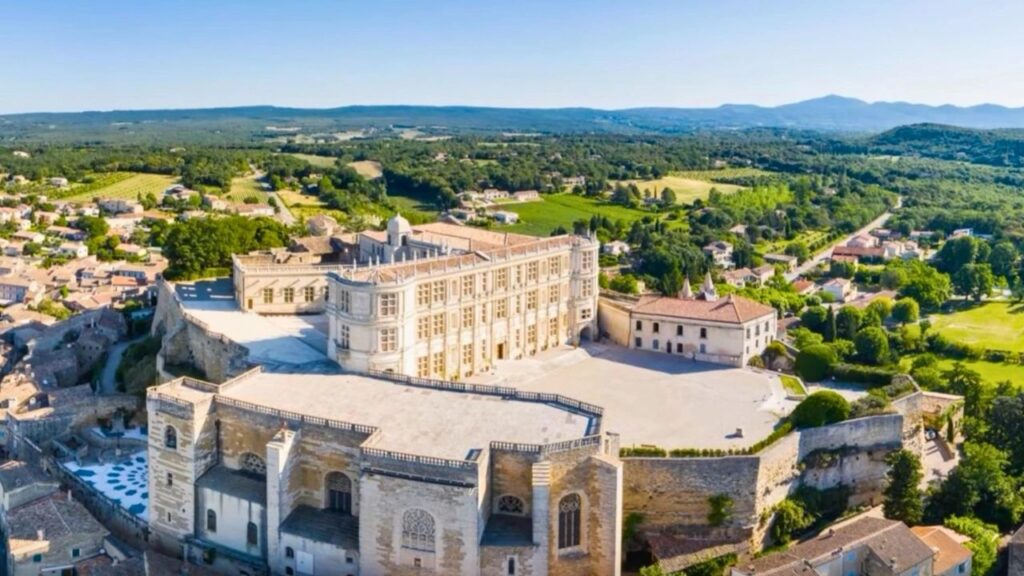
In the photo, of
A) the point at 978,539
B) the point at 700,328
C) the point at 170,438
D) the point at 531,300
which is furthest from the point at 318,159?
the point at 978,539

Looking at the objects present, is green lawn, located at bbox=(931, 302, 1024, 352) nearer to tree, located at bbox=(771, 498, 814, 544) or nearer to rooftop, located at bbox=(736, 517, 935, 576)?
tree, located at bbox=(771, 498, 814, 544)

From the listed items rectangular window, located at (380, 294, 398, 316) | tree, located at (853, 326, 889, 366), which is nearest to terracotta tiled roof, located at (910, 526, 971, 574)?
tree, located at (853, 326, 889, 366)

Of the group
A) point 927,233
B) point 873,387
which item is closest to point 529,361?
point 873,387

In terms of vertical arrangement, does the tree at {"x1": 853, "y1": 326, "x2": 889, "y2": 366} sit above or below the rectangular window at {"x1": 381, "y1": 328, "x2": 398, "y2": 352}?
below

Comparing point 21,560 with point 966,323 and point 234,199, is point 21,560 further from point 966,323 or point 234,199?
point 234,199

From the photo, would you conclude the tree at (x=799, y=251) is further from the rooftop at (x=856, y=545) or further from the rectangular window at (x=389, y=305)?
the rectangular window at (x=389, y=305)

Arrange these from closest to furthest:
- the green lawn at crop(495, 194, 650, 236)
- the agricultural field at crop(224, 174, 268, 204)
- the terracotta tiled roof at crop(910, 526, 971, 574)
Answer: the terracotta tiled roof at crop(910, 526, 971, 574) → the green lawn at crop(495, 194, 650, 236) → the agricultural field at crop(224, 174, 268, 204)

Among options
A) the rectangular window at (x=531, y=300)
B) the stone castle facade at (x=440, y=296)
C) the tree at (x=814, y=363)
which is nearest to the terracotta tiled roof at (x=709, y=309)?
the tree at (x=814, y=363)
